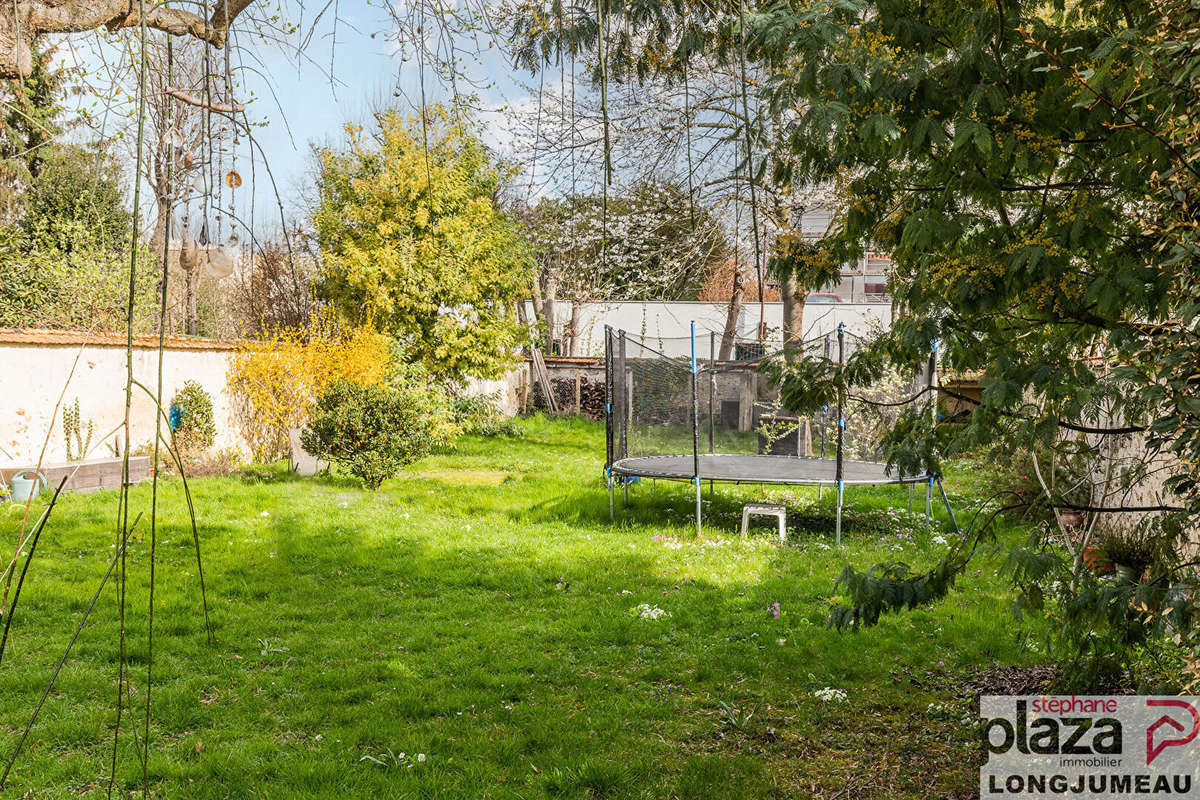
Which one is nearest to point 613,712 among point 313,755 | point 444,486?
point 313,755

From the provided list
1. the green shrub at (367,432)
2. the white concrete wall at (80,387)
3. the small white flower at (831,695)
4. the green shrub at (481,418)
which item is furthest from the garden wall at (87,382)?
the small white flower at (831,695)

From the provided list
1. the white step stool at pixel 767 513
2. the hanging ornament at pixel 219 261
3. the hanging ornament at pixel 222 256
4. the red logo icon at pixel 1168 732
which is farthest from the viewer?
the white step stool at pixel 767 513

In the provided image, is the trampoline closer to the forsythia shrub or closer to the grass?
the grass

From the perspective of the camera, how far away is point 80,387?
8.51 meters

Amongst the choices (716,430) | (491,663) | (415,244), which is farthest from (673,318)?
(491,663)

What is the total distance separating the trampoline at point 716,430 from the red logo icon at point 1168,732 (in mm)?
4327

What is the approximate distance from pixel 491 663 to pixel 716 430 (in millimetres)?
6686

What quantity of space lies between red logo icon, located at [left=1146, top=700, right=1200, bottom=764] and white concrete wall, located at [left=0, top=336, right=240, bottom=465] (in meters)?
7.85

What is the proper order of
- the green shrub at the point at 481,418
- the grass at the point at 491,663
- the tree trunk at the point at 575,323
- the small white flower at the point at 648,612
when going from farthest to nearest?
the tree trunk at the point at 575,323 → the green shrub at the point at 481,418 → the small white flower at the point at 648,612 → the grass at the point at 491,663

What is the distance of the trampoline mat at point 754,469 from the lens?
7344mm

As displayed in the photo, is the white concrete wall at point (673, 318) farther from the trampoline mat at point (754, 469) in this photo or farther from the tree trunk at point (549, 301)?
the trampoline mat at point (754, 469)

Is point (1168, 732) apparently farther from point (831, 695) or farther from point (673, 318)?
point (673, 318)

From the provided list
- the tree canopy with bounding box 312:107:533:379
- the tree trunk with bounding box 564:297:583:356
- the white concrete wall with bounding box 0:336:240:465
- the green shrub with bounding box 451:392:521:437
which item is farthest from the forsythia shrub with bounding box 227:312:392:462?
the tree trunk with bounding box 564:297:583:356

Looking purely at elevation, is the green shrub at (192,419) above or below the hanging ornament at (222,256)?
below
